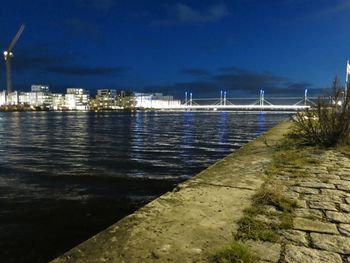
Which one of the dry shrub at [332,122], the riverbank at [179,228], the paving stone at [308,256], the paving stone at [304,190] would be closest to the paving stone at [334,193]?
the paving stone at [304,190]

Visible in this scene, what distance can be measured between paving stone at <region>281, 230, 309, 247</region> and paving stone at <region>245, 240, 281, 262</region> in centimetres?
23

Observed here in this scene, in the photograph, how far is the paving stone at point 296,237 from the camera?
12.2ft

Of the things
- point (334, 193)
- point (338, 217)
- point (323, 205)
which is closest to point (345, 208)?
point (323, 205)

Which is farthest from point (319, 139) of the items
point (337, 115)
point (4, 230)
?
point (4, 230)

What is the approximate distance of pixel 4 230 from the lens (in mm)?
5902

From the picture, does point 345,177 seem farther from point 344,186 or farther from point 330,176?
point 344,186

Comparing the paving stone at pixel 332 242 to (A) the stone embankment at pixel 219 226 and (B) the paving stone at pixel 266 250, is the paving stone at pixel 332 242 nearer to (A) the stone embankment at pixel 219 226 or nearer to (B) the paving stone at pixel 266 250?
A: (A) the stone embankment at pixel 219 226

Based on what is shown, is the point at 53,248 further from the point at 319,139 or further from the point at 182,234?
the point at 319,139

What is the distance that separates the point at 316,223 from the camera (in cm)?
430

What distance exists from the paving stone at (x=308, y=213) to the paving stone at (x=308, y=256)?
3.50 ft

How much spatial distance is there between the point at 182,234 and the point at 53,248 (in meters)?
2.28

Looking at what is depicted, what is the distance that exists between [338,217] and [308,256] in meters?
1.38

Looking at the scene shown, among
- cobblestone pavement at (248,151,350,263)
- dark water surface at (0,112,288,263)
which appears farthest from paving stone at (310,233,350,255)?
dark water surface at (0,112,288,263)

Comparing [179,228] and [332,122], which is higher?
[332,122]
